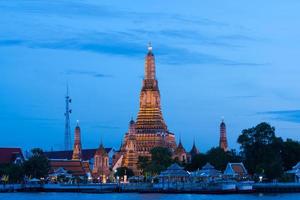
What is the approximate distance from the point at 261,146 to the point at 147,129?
36.2 metres

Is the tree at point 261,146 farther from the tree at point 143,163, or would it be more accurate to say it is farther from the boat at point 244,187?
the tree at point 143,163

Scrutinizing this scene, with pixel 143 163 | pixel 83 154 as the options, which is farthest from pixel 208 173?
pixel 83 154

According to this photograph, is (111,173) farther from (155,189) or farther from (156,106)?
(155,189)

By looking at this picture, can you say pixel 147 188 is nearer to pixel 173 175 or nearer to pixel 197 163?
pixel 173 175

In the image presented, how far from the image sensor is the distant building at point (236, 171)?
3850 inches

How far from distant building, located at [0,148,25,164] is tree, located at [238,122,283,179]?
47.9 metres

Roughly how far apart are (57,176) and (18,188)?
16513 millimetres

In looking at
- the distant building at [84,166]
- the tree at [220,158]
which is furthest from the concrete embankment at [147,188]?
the distant building at [84,166]

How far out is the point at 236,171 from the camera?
9806 cm

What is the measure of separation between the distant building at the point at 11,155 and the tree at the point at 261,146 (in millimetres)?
47910

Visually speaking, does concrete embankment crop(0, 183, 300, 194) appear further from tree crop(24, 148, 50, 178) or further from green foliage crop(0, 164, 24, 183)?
tree crop(24, 148, 50, 178)

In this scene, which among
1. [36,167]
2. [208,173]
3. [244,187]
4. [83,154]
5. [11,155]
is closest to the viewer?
[244,187]

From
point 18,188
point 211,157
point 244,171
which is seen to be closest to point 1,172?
point 18,188

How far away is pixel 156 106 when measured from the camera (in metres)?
133
